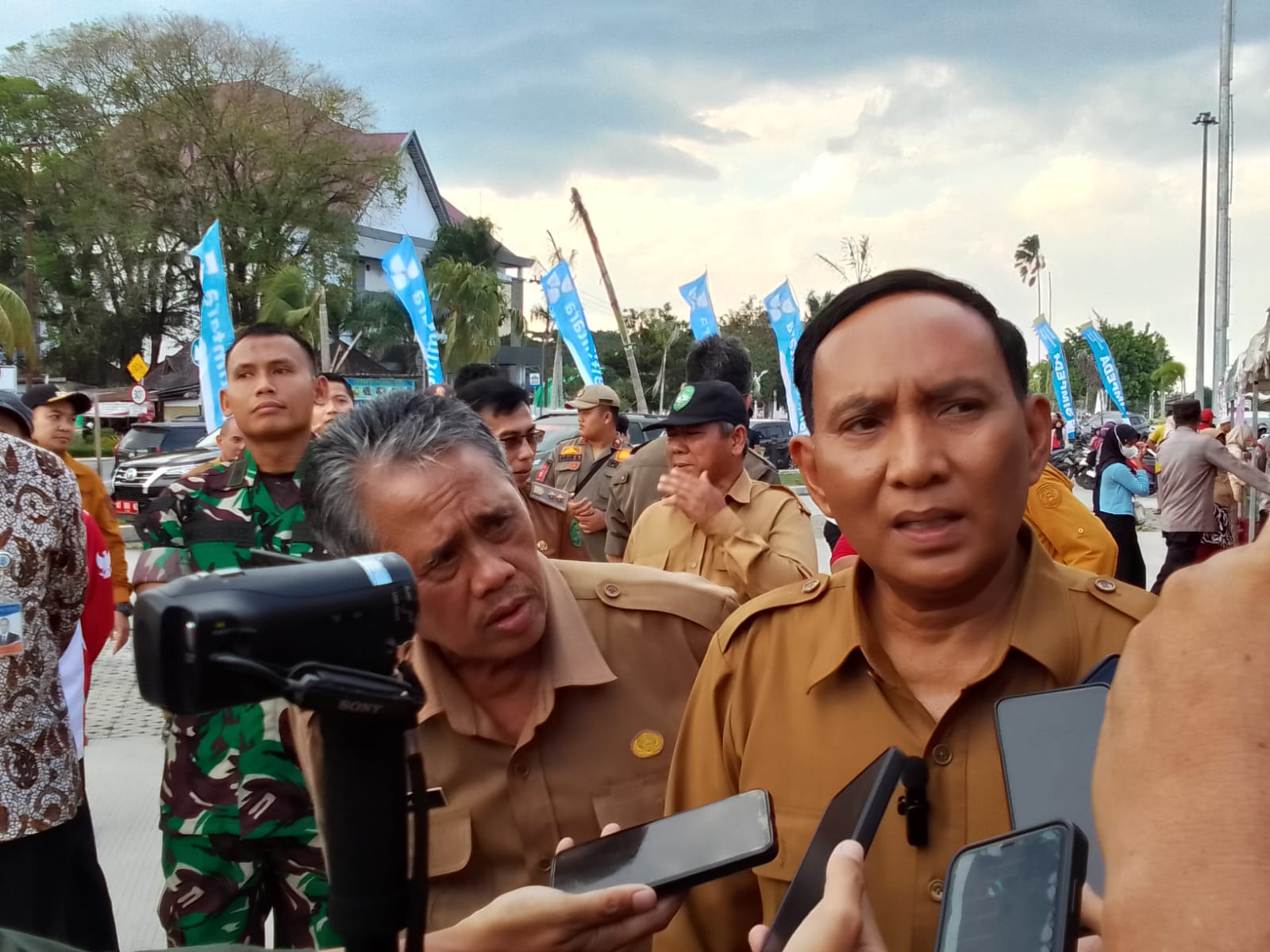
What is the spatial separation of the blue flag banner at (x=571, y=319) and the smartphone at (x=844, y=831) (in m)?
14.8

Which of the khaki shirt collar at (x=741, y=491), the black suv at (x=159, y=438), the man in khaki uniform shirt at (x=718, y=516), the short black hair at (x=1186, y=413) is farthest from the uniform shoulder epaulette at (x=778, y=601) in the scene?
the black suv at (x=159, y=438)

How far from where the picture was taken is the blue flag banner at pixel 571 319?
54.4 feet

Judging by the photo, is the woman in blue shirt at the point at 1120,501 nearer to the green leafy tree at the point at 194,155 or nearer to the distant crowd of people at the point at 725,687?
the distant crowd of people at the point at 725,687

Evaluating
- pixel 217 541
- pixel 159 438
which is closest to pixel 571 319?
pixel 159 438

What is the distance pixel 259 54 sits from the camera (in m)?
37.8

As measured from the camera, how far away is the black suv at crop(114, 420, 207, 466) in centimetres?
1989

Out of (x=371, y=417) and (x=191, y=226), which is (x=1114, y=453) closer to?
(x=371, y=417)

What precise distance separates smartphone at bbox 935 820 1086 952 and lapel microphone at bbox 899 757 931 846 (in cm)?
58

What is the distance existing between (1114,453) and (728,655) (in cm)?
841

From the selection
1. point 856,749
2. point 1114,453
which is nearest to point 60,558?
point 856,749

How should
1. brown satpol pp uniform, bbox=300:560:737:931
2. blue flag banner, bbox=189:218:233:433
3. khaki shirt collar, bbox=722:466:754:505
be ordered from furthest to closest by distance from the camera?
blue flag banner, bbox=189:218:233:433 → khaki shirt collar, bbox=722:466:754:505 → brown satpol pp uniform, bbox=300:560:737:931

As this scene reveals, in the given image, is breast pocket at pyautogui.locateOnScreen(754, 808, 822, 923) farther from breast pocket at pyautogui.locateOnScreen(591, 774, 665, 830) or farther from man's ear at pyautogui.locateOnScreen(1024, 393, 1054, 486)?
man's ear at pyautogui.locateOnScreen(1024, 393, 1054, 486)

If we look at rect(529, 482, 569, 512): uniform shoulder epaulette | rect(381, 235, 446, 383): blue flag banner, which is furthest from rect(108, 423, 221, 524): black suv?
rect(529, 482, 569, 512): uniform shoulder epaulette

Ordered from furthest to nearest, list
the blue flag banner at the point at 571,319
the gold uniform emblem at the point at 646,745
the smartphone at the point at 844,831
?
1. the blue flag banner at the point at 571,319
2. the gold uniform emblem at the point at 646,745
3. the smartphone at the point at 844,831
